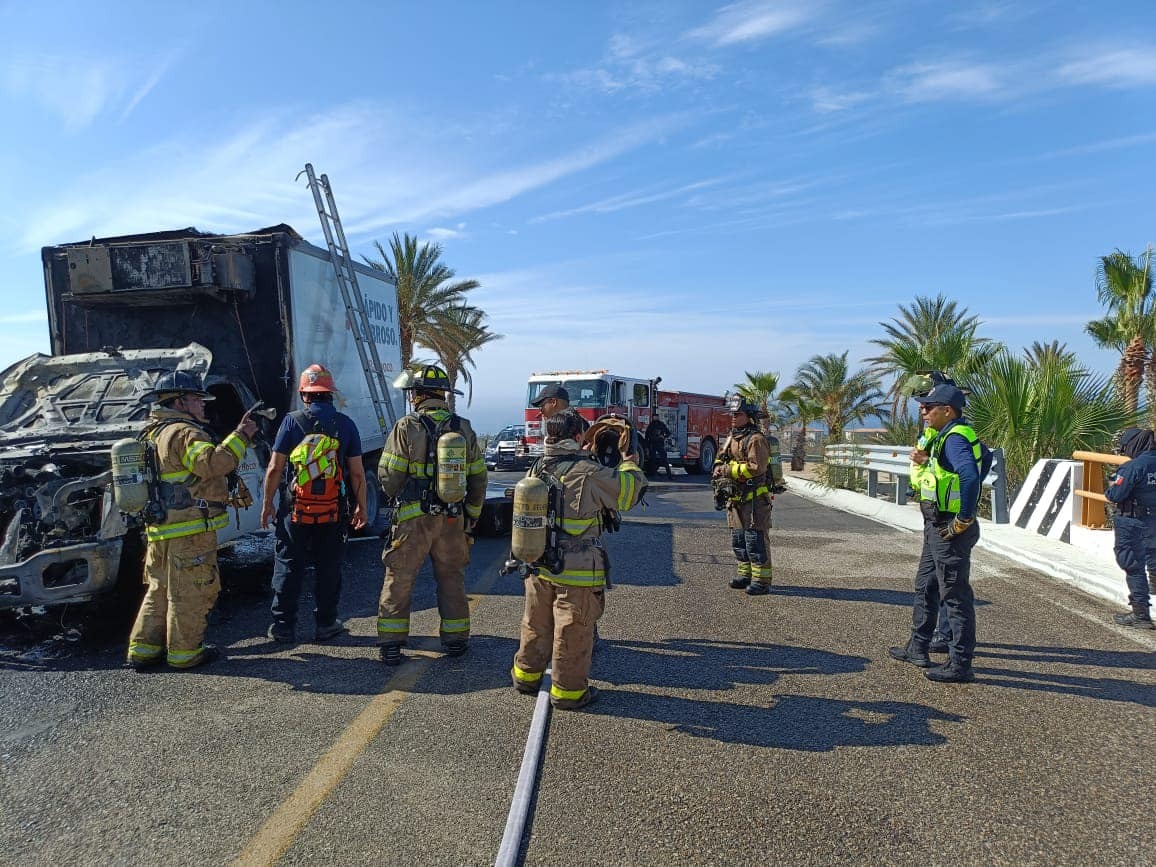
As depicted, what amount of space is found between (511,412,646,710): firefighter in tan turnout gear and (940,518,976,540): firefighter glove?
1945 mm

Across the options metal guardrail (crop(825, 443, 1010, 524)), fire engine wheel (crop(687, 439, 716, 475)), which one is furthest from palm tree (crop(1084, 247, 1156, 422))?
fire engine wheel (crop(687, 439, 716, 475))

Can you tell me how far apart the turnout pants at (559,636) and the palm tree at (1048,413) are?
8833 mm

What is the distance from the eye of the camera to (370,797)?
3271 millimetres

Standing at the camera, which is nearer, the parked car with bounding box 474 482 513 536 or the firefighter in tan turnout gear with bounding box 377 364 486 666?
the firefighter in tan turnout gear with bounding box 377 364 486 666

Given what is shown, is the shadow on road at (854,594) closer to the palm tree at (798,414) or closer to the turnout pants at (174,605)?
the turnout pants at (174,605)

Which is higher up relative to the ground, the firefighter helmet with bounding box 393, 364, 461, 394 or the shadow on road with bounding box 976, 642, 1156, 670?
the firefighter helmet with bounding box 393, 364, 461, 394

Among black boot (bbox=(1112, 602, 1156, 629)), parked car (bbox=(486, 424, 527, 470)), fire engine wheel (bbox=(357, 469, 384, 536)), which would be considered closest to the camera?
black boot (bbox=(1112, 602, 1156, 629))

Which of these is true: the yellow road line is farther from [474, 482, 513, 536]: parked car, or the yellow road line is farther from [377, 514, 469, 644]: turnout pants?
[474, 482, 513, 536]: parked car

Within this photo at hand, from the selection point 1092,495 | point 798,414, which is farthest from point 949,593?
point 798,414

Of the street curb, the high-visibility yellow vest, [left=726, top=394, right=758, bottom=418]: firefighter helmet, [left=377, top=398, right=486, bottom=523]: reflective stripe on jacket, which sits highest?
[left=726, top=394, right=758, bottom=418]: firefighter helmet

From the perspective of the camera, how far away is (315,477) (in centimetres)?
543

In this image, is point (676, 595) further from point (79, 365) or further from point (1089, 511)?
point (79, 365)

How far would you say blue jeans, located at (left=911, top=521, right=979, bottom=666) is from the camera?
4789 millimetres

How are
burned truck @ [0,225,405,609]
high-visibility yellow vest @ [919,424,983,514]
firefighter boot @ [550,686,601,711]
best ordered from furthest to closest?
burned truck @ [0,225,405,609]
high-visibility yellow vest @ [919,424,983,514]
firefighter boot @ [550,686,601,711]
